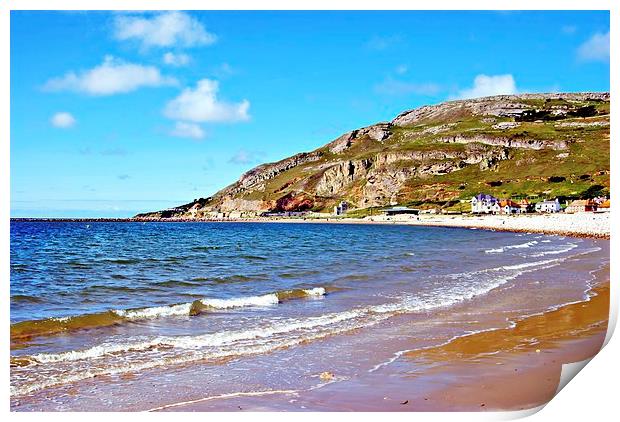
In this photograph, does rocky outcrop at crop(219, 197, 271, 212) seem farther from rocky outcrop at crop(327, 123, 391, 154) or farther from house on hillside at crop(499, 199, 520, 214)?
house on hillside at crop(499, 199, 520, 214)

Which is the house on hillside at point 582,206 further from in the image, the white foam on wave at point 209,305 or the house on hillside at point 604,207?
the white foam on wave at point 209,305

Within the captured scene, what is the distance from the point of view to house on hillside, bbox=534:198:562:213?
6956cm

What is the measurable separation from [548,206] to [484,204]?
37.2 ft

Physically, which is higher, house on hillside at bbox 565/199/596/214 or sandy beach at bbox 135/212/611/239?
house on hillside at bbox 565/199/596/214

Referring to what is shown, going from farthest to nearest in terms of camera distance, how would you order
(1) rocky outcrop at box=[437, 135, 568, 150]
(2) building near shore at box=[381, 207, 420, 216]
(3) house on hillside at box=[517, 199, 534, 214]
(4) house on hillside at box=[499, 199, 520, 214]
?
(1) rocky outcrop at box=[437, 135, 568, 150], (2) building near shore at box=[381, 207, 420, 216], (4) house on hillside at box=[499, 199, 520, 214], (3) house on hillside at box=[517, 199, 534, 214]

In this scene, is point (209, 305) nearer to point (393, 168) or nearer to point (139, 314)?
point (139, 314)

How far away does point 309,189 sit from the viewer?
136000 mm

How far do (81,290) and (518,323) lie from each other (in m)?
9.86

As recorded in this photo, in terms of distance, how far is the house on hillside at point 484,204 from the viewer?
79.3m


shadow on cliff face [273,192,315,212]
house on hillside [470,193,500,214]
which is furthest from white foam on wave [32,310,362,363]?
shadow on cliff face [273,192,315,212]

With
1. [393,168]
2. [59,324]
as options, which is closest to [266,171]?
[393,168]

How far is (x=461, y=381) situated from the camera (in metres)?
5.81

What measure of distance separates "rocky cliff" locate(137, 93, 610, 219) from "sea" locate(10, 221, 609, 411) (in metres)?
59.3

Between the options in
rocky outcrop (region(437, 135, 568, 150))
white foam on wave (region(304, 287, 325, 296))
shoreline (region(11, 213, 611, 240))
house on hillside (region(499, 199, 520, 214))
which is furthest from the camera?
rocky outcrop (region(437, 135, 568, 150))
